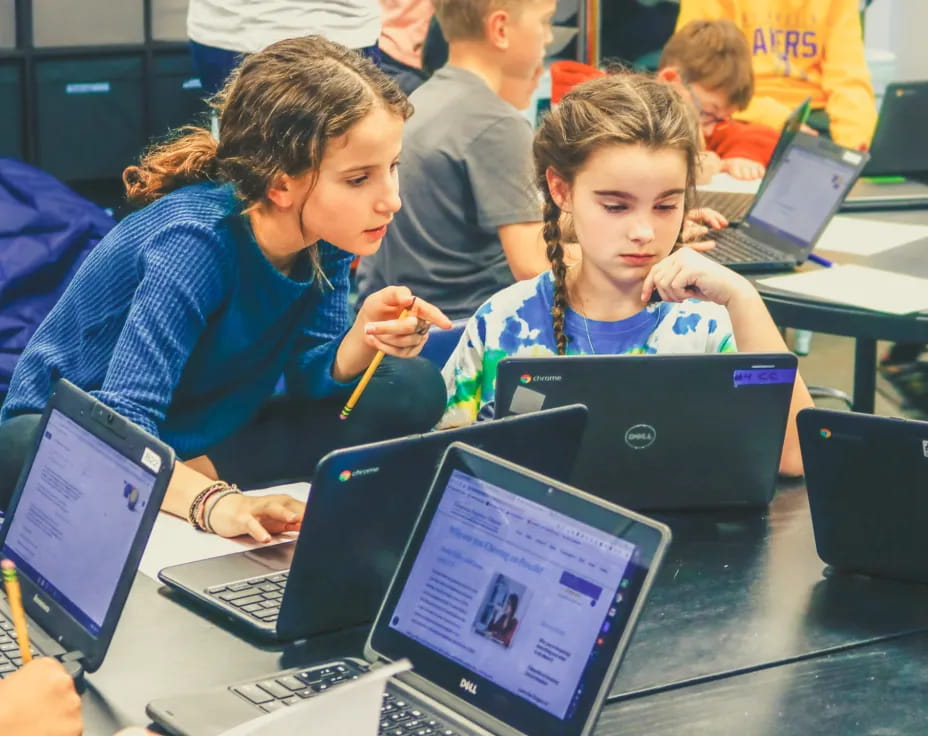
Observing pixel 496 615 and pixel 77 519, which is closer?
pixel 496 615

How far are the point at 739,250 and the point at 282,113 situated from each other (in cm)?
123

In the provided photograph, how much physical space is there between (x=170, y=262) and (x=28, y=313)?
1.26m

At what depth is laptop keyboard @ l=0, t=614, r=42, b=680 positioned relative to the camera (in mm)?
1283

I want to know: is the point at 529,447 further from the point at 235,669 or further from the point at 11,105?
the point at 11,105

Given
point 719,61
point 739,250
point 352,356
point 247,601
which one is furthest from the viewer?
point 719,61

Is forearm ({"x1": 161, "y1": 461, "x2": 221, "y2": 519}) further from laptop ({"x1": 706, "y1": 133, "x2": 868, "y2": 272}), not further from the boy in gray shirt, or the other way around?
laptop ({"x1": 706, "y1": 133, "x2": 868, "y2": 272})

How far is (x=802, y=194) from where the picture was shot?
2898mm

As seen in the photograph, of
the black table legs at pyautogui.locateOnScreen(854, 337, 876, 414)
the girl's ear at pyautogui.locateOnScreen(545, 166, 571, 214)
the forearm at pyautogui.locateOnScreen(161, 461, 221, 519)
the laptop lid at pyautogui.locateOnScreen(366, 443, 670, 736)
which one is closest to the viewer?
the laptop lid at pyautogui.locateOnScreen(366, 443, 670, 736)

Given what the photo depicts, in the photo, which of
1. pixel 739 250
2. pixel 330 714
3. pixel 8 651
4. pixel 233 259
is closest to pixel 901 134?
pixel 739 250

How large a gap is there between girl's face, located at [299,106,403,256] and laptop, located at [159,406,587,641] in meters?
0.65

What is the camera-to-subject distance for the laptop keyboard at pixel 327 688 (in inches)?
46.6

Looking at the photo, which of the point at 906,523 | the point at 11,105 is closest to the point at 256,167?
the point at 906,523

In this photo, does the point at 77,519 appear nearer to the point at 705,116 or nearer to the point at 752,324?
the point at 752,324

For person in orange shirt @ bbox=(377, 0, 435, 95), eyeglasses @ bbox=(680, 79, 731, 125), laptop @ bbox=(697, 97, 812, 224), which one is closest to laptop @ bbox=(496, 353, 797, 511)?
laptop @ bbox=(697, 97, 812, 224)
